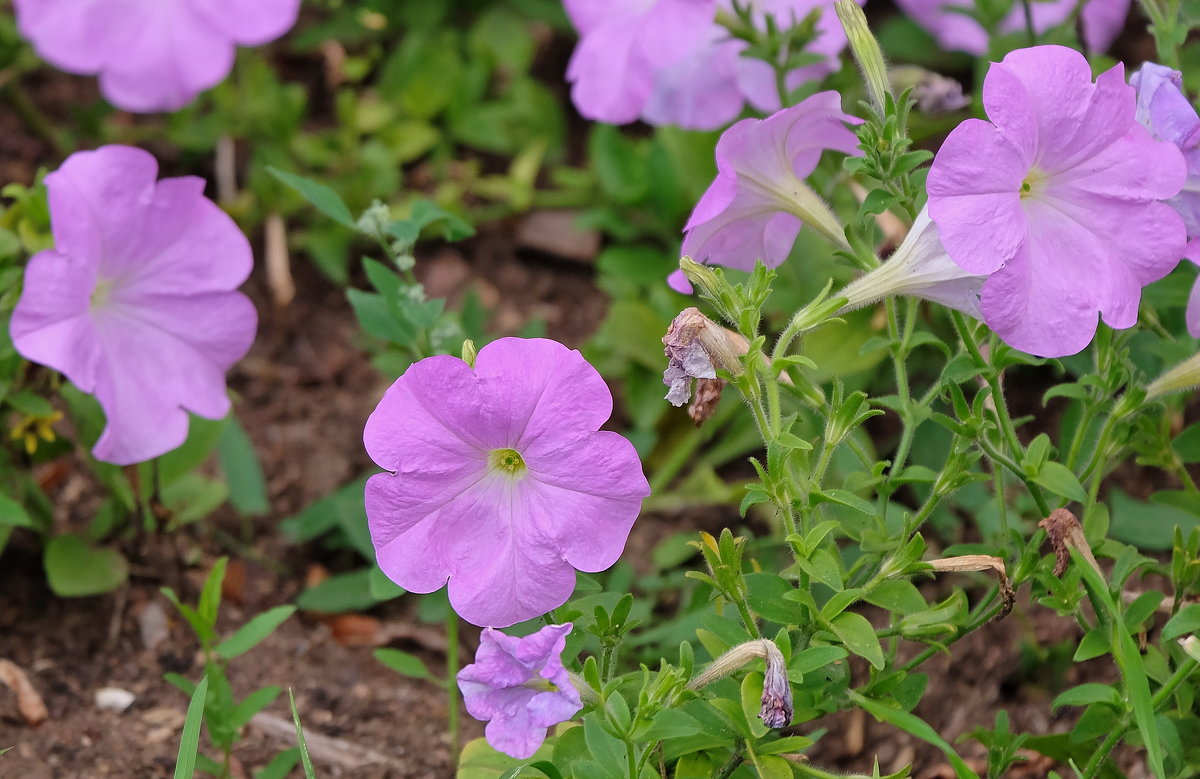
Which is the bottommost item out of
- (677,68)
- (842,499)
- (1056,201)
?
(677,68)

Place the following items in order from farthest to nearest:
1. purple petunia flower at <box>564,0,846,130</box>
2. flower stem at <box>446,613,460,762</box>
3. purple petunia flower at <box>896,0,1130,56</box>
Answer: purple petunia flower at <box>896,0,1130,56</box>, purple petunia flower at <box>564,0,846,130</box>, flower stem at <box>446,613,460,762</box>

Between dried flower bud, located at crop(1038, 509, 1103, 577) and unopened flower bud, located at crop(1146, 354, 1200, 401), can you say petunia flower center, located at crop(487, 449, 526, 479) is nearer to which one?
dried flower bud, located at crop(1038, 509, 1103, 577)

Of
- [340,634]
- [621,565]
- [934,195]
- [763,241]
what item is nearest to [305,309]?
[340,634]

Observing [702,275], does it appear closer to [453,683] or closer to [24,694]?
[453,683]

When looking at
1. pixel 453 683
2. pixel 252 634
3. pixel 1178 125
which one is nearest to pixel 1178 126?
pixel 1178 125

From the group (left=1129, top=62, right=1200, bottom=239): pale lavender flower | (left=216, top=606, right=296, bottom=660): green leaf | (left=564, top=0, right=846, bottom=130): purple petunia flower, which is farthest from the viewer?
(left=564, top=0, right=846, bottom=130): purple petunia flower

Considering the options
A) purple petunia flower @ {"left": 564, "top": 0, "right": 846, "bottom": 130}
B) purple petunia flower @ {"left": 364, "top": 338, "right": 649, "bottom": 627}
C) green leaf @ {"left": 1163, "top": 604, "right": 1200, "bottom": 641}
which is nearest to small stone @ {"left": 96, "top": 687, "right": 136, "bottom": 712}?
purple petunia flower @ {"left": 364, "top": 338, "right": 649, "bottom": 627}
